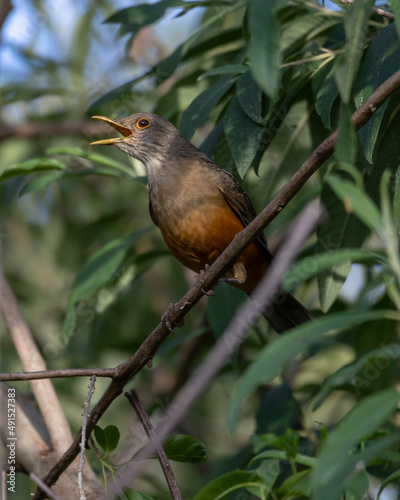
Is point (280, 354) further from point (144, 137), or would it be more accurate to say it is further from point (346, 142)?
point (144, 137)

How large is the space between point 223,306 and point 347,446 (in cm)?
362

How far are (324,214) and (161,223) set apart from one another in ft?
4.16

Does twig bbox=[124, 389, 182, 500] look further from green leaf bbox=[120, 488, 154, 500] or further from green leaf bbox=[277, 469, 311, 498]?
green leaf bbox=[277, 469, 311, 498]

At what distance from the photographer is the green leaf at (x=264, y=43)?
2.37 meters

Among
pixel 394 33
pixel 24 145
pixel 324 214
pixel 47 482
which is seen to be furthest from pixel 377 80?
pixel 24 145

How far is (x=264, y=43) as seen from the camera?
2.39 m

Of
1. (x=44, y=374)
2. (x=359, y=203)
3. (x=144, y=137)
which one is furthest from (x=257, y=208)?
(x=359, y=203)

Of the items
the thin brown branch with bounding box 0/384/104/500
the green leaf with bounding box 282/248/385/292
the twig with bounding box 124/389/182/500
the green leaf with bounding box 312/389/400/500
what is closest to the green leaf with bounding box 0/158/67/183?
the thin brown branch with bounding box 0/384/104/500

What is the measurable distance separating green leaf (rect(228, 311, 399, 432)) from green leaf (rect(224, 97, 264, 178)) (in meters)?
1.84

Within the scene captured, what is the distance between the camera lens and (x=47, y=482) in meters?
3.77

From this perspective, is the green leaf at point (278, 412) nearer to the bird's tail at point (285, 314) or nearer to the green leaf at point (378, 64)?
the bird's tail at point (285, 314)

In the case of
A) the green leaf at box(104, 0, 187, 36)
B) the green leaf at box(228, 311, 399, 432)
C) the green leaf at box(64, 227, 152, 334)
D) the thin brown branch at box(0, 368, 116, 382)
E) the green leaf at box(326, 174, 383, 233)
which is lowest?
the green leaf at box(64, 227, 152, 334)

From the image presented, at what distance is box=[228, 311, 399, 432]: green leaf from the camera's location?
1.88 m

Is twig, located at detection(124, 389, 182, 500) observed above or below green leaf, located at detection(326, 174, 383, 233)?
below
